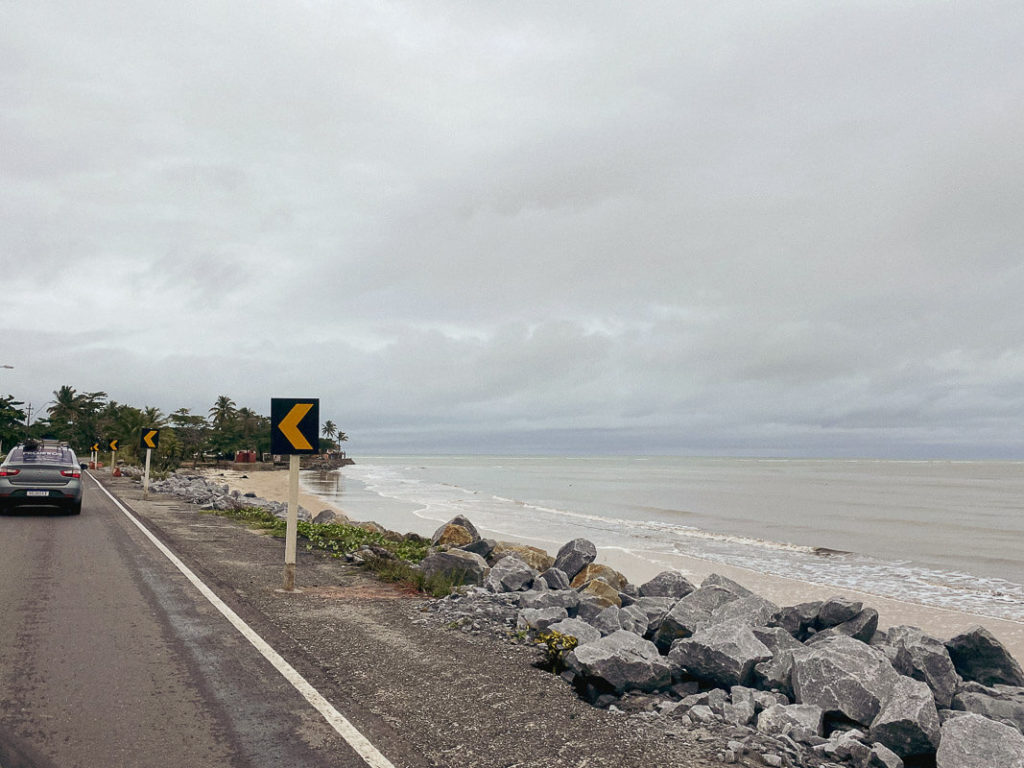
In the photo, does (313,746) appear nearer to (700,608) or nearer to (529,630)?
(529,630)

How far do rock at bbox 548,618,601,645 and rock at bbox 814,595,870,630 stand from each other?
4220 millimetres

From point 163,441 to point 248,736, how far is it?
74215 millimetres

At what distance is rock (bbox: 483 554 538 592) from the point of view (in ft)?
36.3

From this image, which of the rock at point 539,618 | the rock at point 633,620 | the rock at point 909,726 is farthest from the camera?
the rock at point 633,620

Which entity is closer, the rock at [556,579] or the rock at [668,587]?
the rock at [668,587]

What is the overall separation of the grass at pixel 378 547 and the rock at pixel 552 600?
1.13 m

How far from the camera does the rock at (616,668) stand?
612 centimetres

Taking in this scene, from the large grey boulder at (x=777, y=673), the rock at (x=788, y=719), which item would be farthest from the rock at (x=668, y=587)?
the rock at (x=788, y=719)

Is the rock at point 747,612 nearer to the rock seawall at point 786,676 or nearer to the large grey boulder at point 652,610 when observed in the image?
the rock seawall at point 786,676

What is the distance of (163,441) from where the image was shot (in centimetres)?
7119

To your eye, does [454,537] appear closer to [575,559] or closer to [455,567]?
[575,559]

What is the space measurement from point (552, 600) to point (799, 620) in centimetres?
359

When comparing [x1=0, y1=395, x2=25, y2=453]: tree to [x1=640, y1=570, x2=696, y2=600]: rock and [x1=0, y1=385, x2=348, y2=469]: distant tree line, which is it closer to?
[x1=0, y1=385, x2=348, y2=469]: distant tree line

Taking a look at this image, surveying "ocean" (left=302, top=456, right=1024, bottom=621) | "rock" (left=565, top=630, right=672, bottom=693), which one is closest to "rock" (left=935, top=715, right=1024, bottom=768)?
"rock" (left=565, top=630, right=672, bottom=693)
